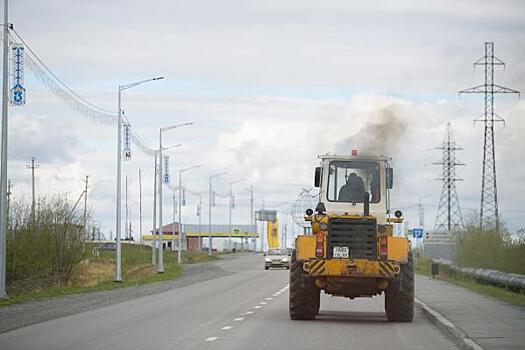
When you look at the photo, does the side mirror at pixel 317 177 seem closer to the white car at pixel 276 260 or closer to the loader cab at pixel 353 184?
the loader cab at pixel 353 184

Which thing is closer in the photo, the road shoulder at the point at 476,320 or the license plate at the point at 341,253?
the road shoulder at the point at 476,320

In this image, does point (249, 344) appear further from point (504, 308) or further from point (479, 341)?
point (504, 308)

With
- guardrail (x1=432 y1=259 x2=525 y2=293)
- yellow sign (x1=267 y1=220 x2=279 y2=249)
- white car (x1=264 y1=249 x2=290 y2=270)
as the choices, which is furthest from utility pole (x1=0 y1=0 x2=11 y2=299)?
Result: yellow sign (x1=267 y1=220 x2=279 y2=249)

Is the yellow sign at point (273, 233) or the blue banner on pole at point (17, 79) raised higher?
the blue banner on pole at point (17, 79)

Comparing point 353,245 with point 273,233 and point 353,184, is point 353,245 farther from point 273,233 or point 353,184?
point 273,233

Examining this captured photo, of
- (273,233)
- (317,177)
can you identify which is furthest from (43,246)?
(273,233)

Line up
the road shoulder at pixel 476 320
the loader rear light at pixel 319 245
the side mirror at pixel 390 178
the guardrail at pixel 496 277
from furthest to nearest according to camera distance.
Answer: the guardrail at pixel 496 277 → the side mirror at pixel 390 178 → the loader rear light at pixel 319 245 → the road shoulder at pixel 476 320

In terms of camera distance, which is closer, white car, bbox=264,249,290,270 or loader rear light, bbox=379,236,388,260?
loader rear light, bbox=379,236,388,260

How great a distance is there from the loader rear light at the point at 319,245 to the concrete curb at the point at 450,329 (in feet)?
9.74

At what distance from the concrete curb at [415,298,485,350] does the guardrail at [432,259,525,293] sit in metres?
13.9

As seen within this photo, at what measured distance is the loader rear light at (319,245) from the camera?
981 inches

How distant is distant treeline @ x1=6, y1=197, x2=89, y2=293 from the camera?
4797 cm

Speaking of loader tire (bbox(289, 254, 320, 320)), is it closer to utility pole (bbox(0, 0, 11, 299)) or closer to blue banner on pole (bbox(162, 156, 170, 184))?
utility pole (bbox(0, 0, 11, 299))

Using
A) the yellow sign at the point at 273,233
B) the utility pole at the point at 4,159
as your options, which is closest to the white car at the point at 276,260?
the utility pole at the point at 4,159
